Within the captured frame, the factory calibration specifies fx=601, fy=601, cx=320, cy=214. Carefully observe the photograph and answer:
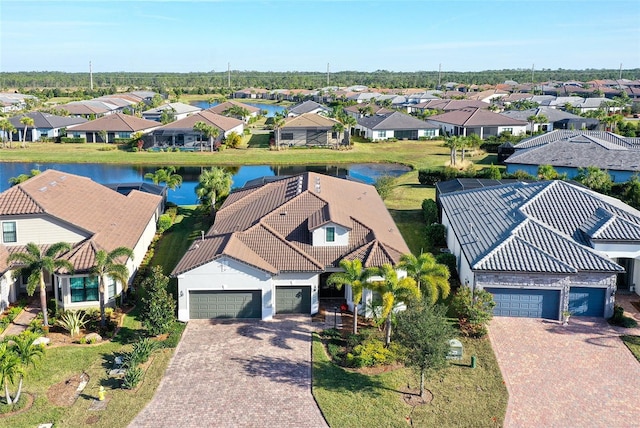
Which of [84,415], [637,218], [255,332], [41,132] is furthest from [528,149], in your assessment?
[41,132]

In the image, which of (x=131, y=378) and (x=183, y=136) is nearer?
(x=131, y=378)

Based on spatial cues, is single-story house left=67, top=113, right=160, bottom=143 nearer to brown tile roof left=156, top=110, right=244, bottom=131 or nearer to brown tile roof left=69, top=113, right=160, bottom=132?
brown tile roof left=69, top=113, right=160, bottom=132

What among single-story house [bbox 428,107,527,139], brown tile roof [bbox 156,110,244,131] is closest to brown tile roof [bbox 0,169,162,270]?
brown tile roof [bbox 156,110,244,131]

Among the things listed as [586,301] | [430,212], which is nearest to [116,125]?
[430,212]

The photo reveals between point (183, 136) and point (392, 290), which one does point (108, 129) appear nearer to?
point (183, 136)

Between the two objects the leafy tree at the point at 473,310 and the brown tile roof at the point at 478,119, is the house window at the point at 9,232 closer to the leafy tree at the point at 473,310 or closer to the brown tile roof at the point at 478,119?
the leafy tree at the point at 473,310

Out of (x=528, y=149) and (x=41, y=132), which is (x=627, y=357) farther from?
(x=41, y=132)
